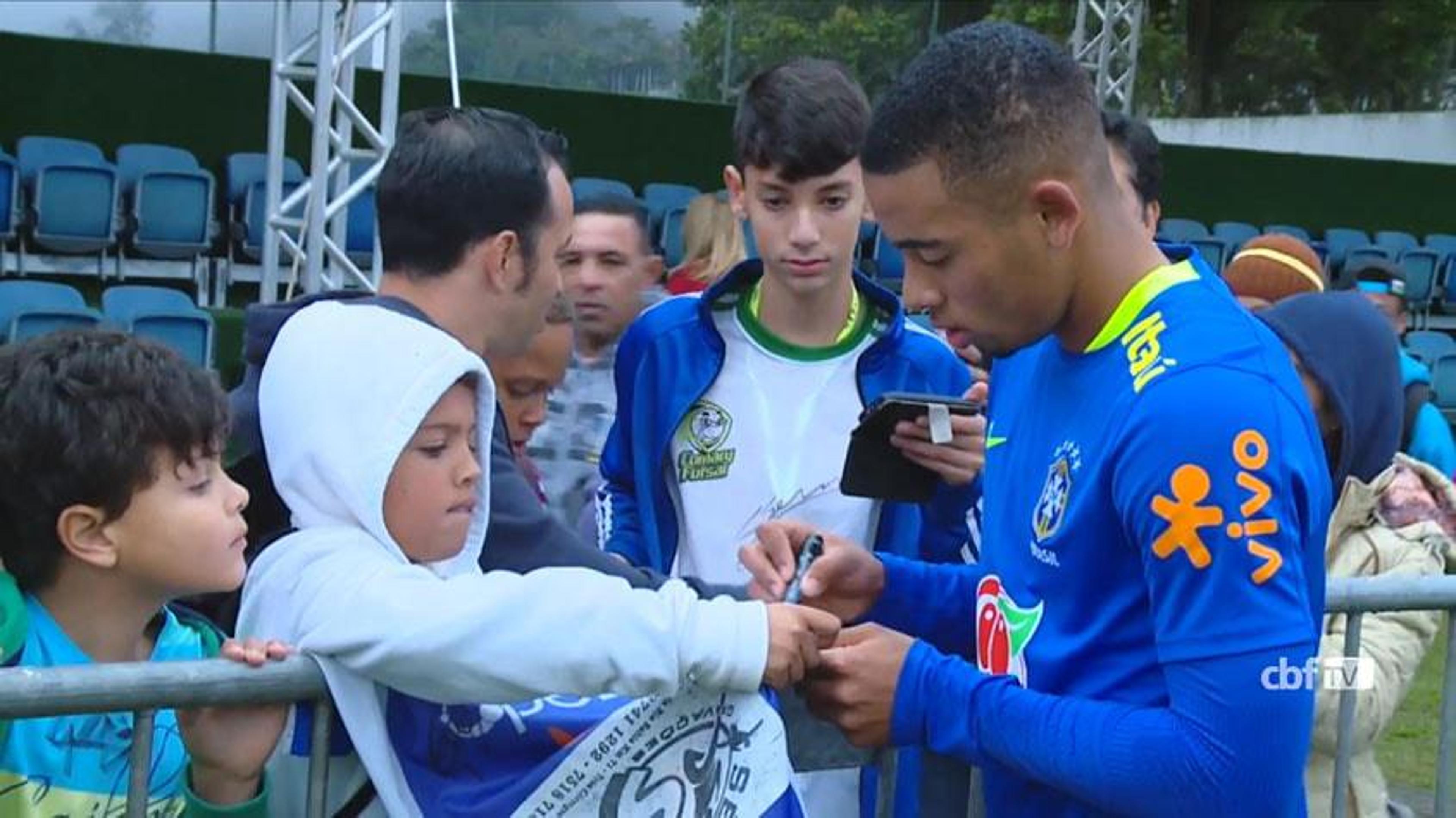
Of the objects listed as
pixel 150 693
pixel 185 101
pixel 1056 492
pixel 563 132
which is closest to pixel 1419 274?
pixel 563 132

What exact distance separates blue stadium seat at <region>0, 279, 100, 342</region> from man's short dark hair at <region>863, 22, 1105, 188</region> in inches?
330

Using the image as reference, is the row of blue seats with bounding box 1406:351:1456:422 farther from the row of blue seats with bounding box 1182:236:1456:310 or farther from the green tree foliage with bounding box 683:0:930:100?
the green tree foliage with bounding box 683:0:930:100

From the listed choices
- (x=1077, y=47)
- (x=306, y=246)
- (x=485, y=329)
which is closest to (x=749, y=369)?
(x=485, y=329)

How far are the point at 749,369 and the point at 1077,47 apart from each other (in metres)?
14.8

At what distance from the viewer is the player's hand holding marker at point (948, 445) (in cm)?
265

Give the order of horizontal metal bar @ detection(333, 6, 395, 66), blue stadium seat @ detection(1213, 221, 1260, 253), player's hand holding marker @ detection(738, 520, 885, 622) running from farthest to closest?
1. blue stadium seat @ detection(1213, 221, 1260, 253)
2. horizontal metal bar @ detection(333, 6, 395, 66)
3. player's hand holding marker @ detection(738, 520, 885, 622)

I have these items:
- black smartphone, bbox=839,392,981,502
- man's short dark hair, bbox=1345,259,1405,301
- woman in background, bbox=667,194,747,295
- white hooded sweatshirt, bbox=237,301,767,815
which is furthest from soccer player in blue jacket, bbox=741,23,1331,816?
man's short dark hair, bbox=1345,259,1405,301

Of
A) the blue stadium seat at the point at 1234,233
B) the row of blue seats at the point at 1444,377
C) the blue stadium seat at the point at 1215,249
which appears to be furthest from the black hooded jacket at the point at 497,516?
the blue stadium seat at the point at 1234,233

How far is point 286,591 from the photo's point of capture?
6.35ft

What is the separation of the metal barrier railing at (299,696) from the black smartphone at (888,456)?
17.2 inches

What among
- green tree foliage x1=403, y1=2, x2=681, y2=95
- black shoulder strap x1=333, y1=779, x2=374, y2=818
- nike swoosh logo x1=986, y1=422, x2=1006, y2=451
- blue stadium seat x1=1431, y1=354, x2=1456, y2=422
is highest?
green tree foliage x1=403, y1=2, x2=681, y2=95

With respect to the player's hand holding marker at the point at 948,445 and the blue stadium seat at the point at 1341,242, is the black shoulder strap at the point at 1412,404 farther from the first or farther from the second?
the blue stadium seat at the point at 1341,242

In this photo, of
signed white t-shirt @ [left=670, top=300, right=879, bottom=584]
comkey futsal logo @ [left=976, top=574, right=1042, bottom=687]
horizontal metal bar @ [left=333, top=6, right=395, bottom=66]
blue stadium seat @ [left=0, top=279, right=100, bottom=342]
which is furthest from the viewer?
blue stadium seat @ [left=0, top=279, right=100, bottom=342]

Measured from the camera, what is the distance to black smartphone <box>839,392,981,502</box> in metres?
2.61
